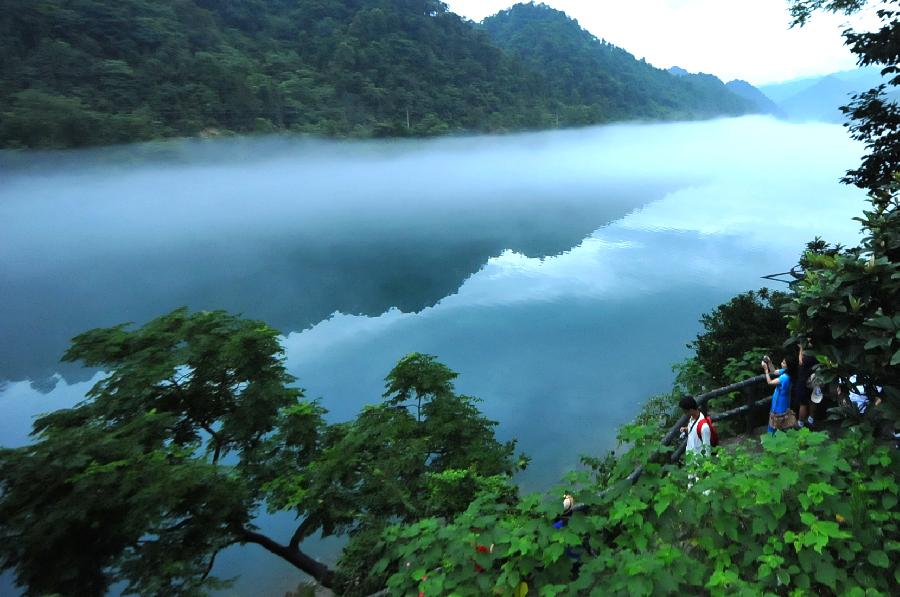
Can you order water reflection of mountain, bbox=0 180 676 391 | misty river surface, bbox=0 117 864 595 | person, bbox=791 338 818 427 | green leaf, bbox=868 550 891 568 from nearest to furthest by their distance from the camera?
green leaf, bbox=868 550 891 568 < person, bbox=791 338 818 427 < misty river surface, bbox=0 117 864 595 < water reflection of mountain, bbox=0 180 676 391

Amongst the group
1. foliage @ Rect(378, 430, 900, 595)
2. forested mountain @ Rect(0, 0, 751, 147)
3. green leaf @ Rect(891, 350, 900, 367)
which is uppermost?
forested mountain @ Rect(0, 0, 751, 147)

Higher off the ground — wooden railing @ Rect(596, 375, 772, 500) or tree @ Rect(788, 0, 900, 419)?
tree @ Rect(788, 0, 900, 419)

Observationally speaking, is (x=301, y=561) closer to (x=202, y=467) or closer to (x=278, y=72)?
(x=202, y=467)

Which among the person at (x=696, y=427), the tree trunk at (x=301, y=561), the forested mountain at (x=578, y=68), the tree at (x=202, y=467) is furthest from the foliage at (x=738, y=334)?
the forested mountain at (x=578, y=68)

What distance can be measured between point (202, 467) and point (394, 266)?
126ft

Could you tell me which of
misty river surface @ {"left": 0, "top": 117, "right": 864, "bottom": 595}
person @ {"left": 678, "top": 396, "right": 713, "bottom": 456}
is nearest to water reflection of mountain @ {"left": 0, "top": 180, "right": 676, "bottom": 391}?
misty river surface @ {"left": 0, "top": 117, "right": 864, "bottom": 595}

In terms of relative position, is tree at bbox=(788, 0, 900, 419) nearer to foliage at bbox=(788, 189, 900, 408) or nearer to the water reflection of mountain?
foliage at bbox=(788, 189, 900, 408)

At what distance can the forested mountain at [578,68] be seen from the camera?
12538cm

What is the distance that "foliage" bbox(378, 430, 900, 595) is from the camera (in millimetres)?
2881

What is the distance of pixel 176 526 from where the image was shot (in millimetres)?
6402

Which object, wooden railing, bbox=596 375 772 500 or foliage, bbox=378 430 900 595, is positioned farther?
wooden railing, bbox=596 375 772 500

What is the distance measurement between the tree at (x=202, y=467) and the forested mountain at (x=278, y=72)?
5761 centimetres

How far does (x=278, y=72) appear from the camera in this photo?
8256 centimetres

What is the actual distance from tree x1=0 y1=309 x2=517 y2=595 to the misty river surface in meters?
5.20
